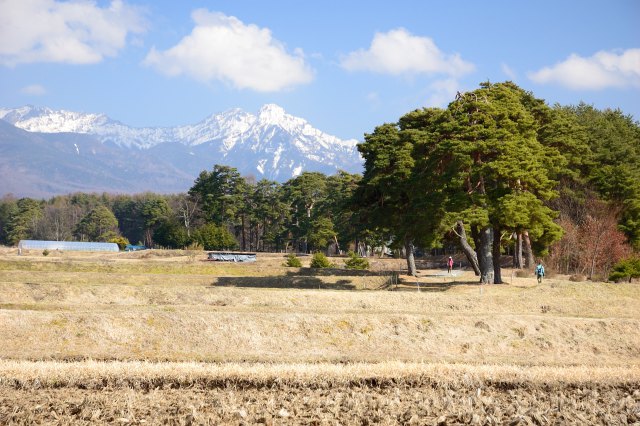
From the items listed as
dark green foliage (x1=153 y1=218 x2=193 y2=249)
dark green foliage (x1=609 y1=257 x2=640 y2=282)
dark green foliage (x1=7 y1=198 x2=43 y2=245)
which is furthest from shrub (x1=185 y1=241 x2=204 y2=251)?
dark green foliage (x1=7 y1=198 x2=43 y2=245)

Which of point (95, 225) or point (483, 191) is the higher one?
point (95, 225)

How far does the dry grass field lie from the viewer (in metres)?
11.4

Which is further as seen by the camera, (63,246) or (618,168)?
(63,246)

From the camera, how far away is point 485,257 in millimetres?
36906

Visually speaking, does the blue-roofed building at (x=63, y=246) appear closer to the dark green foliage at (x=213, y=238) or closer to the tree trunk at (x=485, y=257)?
the dark green foliage at (x=213, y=238)

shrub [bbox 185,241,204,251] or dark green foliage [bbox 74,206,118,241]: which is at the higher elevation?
dark green foliage [bbox 74,206,118,241]

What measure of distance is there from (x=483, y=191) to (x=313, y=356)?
2118 centimetres

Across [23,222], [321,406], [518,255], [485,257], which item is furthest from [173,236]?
[321,406]

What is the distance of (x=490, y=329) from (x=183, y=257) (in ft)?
161

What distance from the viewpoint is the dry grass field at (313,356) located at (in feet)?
37.4

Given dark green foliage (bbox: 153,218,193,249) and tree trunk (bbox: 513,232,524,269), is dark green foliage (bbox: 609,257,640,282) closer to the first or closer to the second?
tree trunk (bbox: 513,232,524,269)

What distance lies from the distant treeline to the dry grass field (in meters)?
4.87

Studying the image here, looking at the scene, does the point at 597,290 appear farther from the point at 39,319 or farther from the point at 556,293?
the point at 39,319

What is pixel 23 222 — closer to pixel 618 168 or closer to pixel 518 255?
pixel 518 255
